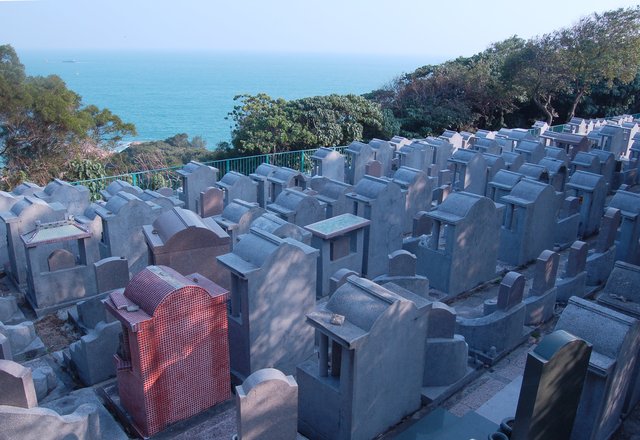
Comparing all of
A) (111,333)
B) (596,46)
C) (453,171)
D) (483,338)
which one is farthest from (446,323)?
(596,46)

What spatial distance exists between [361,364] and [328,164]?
1262 cm

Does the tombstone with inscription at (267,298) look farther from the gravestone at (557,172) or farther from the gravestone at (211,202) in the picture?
the gravestone at (557,172)

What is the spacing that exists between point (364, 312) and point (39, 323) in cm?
717

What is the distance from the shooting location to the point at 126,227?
12383mm

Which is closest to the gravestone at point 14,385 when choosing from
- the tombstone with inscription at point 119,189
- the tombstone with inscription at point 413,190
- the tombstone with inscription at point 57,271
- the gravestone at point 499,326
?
the tombstone with inscription at point 57,271

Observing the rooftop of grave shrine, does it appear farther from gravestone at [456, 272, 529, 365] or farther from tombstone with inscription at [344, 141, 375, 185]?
tombstone with inscription at [344, 141, 375, 185]

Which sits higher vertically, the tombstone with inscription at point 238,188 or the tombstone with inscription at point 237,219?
the tombstone with inscription at point 237,219

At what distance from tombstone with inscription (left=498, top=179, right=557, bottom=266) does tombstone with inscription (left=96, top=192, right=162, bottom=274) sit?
841cm

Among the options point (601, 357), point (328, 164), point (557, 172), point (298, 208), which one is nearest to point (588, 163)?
point (557, 172)

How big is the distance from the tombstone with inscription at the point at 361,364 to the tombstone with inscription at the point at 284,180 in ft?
27.9

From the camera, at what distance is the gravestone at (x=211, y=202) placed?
14398 millimetres

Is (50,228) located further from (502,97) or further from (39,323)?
(502,97)

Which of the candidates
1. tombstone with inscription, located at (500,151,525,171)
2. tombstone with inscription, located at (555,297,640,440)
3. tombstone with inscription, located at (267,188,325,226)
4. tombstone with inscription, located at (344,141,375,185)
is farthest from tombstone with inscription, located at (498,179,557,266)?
tombstone with inscription, located at (344,141,375,185)

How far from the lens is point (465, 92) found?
33750 mm
